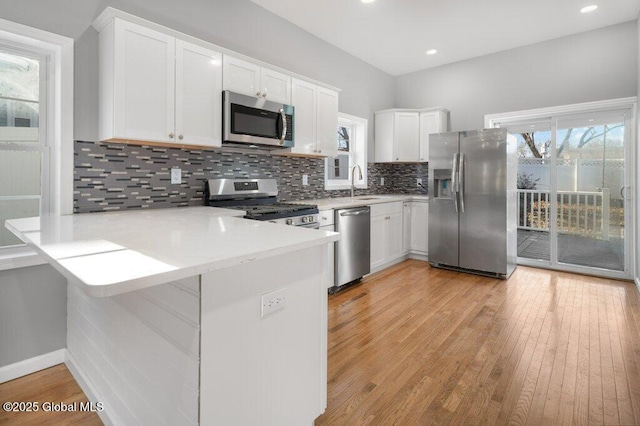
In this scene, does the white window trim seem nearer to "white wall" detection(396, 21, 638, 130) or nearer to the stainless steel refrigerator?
the stainless steel refrigerator

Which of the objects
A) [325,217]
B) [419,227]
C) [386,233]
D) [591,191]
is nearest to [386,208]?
[386,233]

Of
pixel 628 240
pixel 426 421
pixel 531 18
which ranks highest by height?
Result: pixel 531 18

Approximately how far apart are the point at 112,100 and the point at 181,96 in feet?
1.51

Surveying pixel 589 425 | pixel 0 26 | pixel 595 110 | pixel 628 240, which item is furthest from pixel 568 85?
pixel 0 26

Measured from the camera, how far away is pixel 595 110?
4.07m

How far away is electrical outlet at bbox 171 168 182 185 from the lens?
9.23 feet

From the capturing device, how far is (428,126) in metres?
5.14

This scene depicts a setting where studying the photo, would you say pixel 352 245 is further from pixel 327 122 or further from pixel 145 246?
pixel 145 246

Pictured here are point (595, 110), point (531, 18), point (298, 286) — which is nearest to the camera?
point (298, 286)

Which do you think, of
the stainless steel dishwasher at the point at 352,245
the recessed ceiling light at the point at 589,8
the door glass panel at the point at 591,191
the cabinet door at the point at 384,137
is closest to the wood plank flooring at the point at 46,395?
the stainless steel dishwasher at the point at 352,245

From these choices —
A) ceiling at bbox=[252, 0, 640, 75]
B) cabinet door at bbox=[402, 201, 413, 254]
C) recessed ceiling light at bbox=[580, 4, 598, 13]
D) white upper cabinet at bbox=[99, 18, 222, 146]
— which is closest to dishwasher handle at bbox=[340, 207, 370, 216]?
cabinet door at bbox=[402, 201, 413, 254]

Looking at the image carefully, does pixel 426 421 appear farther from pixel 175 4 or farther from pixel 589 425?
pixel 175 4

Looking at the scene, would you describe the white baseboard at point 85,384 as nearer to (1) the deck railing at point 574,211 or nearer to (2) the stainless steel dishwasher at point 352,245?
(2) the stainless steel dishwasher at point 352,245

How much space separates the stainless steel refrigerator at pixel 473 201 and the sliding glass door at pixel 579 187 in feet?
1.83
